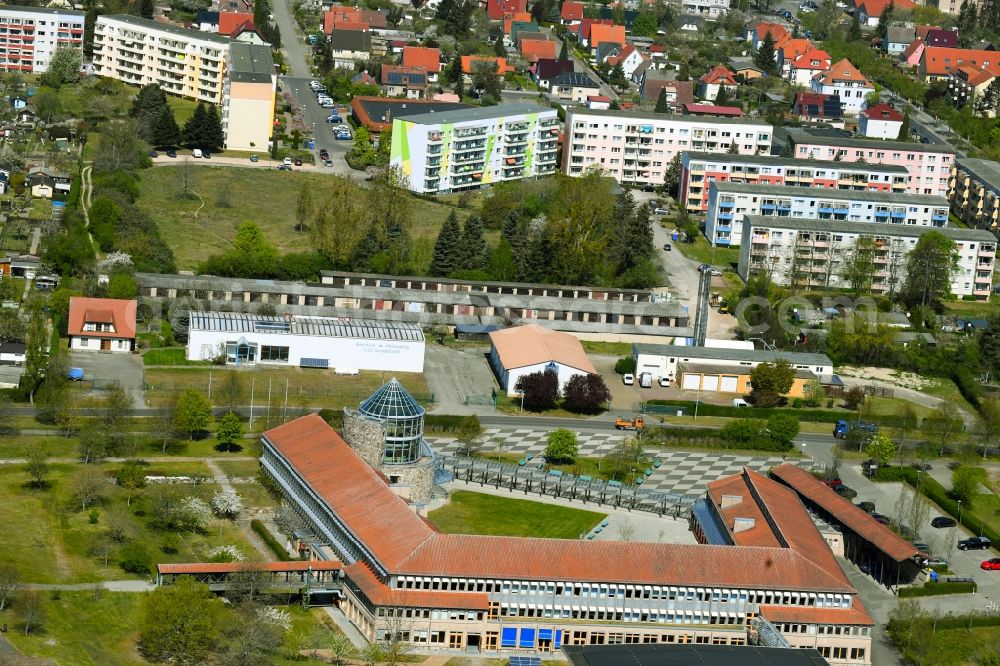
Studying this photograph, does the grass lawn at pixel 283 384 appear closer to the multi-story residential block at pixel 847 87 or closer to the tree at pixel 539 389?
the tree at pixel 539 389

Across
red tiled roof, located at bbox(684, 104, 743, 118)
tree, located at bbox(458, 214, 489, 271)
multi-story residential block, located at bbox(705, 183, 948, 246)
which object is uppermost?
red tiled roof, located at bbox(684, 104, 743, 118)

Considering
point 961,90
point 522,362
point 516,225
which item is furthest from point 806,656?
point 961,90

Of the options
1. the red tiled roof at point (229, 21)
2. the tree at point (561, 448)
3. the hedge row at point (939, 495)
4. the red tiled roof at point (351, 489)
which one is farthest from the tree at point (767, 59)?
the red tiled roof at point (351, 489)

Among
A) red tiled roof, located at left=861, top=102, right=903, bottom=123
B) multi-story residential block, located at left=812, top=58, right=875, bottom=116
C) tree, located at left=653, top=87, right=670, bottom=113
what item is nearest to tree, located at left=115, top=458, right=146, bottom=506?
tree, located at left=653, top=87, right=670, bottom=113

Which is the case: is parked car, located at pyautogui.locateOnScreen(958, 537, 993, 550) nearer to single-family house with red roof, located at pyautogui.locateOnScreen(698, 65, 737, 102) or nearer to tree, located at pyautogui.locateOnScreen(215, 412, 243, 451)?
tree, located at pyautogui.locateOnScreen(215, 412, 243, 451)

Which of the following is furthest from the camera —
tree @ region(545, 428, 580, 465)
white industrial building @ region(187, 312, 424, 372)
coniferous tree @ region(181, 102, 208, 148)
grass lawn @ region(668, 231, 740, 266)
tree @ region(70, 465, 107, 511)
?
coniferous tree @ region(181, 102, 208, 148)

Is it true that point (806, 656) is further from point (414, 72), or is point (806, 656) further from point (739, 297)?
point (414, 72)
